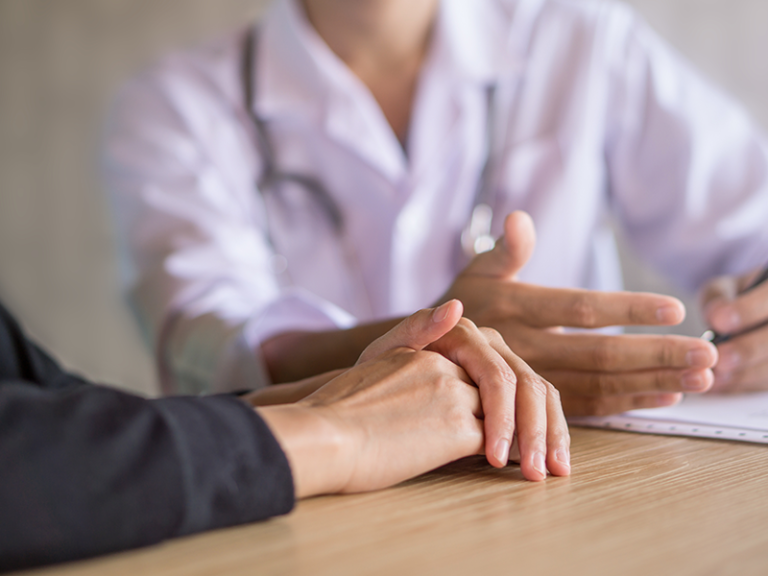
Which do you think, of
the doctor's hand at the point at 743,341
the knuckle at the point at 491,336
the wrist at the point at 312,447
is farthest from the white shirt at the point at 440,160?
the wrist at the point at 312,447

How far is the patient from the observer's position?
0.29 m

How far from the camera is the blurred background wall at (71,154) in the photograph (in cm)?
236

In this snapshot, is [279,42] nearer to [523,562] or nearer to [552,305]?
[552,305]

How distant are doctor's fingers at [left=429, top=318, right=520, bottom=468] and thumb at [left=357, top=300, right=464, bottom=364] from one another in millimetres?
12

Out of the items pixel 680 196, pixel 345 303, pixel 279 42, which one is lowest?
pixel 345 303

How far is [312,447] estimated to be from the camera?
0.36m

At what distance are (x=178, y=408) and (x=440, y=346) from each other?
193 millimetres

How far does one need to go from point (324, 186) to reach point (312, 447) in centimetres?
76

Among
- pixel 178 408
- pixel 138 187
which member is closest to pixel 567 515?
pixel 178 408

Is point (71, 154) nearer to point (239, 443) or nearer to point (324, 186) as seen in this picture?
point (324, 186)

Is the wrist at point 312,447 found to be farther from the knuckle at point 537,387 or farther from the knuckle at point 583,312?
the knuckle at point 583,312

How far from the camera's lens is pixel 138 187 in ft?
3.52


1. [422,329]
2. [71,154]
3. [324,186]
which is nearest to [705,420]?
[422,329]

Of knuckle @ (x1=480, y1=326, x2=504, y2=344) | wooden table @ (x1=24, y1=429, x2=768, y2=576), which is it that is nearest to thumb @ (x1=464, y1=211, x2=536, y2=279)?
knuckle @ (x1=480, y1=326, x2=504, y2=344)
